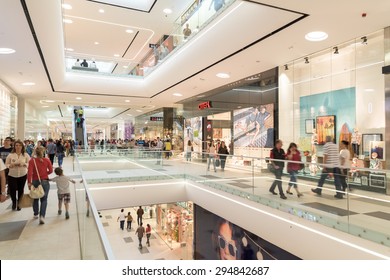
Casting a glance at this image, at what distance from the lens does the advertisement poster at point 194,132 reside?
17047 mm

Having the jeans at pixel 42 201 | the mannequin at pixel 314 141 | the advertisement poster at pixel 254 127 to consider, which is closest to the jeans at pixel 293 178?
the mannequin at pixel 314 141

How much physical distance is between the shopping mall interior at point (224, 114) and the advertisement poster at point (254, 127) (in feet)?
0.26

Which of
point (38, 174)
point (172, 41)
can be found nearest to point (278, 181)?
point (38, 174)

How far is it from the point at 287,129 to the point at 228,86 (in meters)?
4.57

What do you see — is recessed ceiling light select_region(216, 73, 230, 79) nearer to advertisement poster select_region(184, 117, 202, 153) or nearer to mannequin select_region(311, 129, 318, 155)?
mannequin select_region(311, 129, 318, 155)

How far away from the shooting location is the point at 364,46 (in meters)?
7.25

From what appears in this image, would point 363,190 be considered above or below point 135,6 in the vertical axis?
below

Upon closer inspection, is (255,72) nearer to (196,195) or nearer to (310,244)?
(196,195)

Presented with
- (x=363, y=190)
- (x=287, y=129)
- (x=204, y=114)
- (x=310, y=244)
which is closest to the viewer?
(x=363, y=190)

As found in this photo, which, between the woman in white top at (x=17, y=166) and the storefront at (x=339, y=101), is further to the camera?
the storefront at (x=339, y=101)

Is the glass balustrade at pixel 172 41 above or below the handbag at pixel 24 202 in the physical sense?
above

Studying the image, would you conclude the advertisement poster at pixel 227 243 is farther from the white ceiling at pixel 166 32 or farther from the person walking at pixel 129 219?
the person walking at pixel 129 219

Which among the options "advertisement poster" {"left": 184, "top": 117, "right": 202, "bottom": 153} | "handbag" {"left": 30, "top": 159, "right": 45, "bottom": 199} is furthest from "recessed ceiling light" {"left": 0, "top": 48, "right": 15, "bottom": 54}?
"advertisement poster" {"left": 184, "top": 117, "right": 202, "bottom": 153}
